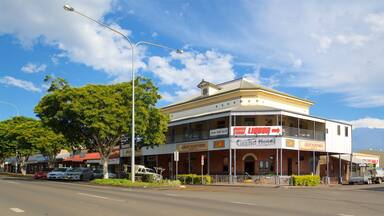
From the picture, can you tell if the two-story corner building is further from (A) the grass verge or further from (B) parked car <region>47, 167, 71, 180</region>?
(B) parked car <region>47, 167, 71, 180</region>

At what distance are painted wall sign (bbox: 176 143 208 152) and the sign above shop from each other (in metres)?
4.57

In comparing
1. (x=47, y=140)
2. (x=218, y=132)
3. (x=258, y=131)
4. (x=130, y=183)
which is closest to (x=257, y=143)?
(x=258, y=131)

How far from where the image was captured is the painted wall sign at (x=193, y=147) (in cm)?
4531

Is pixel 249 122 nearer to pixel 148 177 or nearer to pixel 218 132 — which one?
pixel 218 132

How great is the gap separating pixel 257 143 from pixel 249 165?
5.23 metres

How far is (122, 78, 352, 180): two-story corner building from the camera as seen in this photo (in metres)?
41.7

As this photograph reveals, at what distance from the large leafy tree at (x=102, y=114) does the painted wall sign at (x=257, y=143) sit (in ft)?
22.8

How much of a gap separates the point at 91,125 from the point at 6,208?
2172cm

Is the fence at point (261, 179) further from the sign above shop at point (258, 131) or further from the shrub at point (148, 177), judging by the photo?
the shrub at point (148, 177)

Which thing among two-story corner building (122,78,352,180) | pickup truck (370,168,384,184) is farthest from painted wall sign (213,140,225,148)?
pickup truck (370,168,384,184)

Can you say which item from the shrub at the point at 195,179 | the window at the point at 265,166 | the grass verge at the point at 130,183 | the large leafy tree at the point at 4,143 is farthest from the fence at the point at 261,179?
the large leafy tree at the point at 4,143

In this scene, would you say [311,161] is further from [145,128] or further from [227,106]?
[145,128]

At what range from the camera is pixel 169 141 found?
51.5 m

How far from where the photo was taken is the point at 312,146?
44844 millimetres
